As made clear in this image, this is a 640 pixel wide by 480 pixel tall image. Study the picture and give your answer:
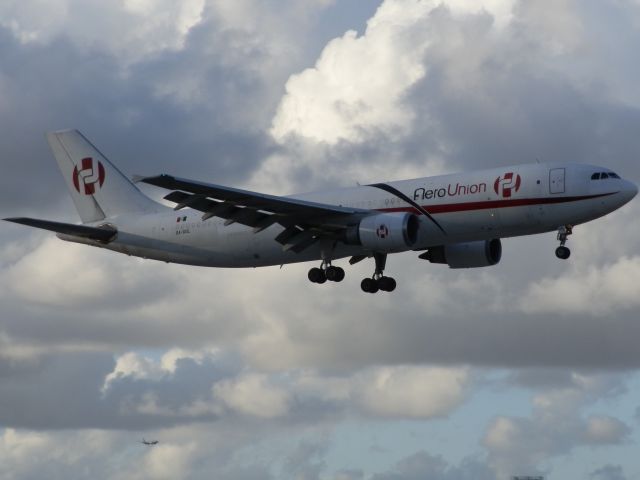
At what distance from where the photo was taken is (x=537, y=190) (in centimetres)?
6762

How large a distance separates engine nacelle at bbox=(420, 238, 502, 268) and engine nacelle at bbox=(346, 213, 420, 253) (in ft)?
25.0

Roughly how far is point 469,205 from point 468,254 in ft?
29.8

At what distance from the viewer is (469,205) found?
68.2 m

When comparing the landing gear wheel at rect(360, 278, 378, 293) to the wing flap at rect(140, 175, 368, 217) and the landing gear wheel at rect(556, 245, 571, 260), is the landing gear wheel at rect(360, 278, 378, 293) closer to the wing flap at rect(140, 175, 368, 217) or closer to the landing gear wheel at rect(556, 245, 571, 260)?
the wing flap at rect(140, 175, 368, 217)

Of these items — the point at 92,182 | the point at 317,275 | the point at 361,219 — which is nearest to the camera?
the point at 361,219

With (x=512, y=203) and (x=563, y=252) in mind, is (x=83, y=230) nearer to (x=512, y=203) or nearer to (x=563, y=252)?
(x=512, y=203)

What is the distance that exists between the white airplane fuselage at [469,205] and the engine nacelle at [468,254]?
207 inches

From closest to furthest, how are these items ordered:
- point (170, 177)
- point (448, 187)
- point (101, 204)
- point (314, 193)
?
point (170, 177) < point (448, 187) < point (314, 193) < point (101, 204)

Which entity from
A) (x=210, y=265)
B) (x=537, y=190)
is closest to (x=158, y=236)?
(x=210, y=265)

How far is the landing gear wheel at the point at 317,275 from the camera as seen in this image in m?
74.8

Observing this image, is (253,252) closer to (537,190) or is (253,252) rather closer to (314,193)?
(314,193)

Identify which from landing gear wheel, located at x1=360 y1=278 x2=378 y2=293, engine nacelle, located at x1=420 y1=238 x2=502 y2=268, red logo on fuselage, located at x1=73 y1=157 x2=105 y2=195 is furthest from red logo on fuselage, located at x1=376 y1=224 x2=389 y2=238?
red logo on fuselage, located at x1=73 y1=157 x2=105 y2=195

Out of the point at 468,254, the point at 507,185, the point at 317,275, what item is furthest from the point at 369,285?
the point at 507,185

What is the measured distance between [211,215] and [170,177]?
5.77m
